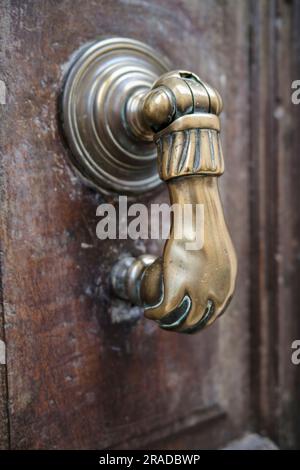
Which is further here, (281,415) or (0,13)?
(281,415)

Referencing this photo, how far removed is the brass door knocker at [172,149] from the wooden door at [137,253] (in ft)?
0.06

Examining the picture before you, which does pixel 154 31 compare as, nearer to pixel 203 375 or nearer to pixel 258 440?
pixel 203 375

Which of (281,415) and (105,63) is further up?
(105,63)

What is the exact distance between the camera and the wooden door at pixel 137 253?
13.9 inches

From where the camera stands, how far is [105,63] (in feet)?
1.24

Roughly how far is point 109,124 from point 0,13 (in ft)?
0.37

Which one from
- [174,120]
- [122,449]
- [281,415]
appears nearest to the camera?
[174,120]

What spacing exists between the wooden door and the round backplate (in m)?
0.01

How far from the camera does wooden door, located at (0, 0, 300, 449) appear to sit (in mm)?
354

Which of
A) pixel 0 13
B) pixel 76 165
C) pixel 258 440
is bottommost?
pixel 258 440

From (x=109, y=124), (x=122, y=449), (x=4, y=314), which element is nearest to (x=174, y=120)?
(x=109, y=124)

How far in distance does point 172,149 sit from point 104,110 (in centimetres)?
8

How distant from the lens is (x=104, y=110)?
14.5 inches

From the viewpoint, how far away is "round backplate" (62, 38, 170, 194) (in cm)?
37
